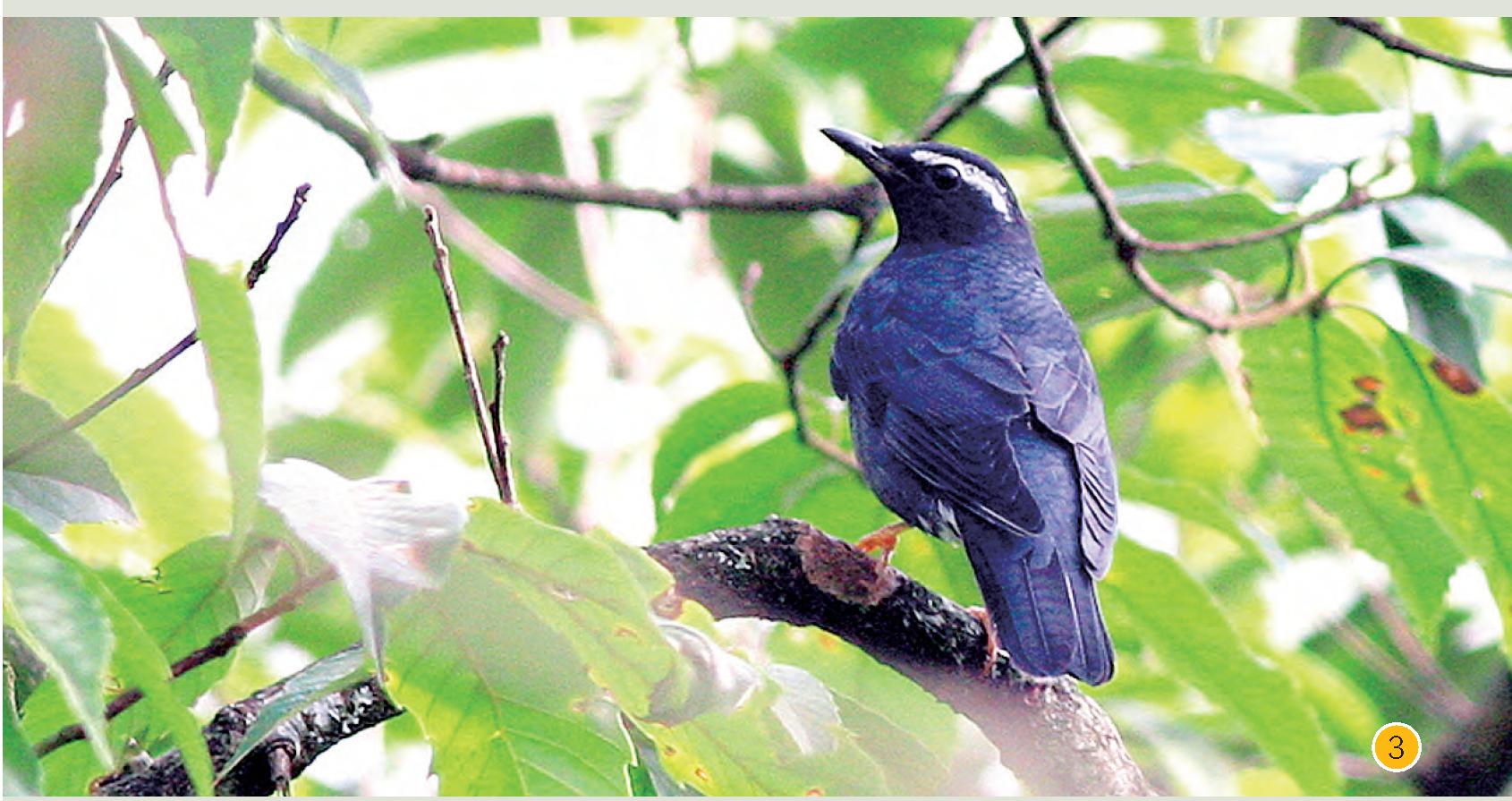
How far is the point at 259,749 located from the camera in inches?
Answer: 77.4

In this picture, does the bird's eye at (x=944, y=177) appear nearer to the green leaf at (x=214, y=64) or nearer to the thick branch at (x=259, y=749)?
the thick branch at (x=259, y=749)

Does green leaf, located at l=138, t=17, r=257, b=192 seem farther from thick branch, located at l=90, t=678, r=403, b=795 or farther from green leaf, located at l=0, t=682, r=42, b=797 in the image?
thick branch, located at l=90, t=678, r=403, b=795

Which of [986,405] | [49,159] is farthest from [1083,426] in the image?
[49,159]

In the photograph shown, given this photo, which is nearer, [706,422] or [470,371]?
[470,371]

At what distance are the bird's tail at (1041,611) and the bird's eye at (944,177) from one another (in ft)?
3.57

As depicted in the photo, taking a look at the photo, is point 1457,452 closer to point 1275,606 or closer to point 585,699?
point 1275,606

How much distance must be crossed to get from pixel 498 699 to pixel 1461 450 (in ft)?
6.62

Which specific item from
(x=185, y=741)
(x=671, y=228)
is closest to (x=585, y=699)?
(x=185, y=741)

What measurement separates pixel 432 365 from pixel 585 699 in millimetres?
3332

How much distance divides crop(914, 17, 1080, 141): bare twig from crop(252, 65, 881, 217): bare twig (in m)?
0.32

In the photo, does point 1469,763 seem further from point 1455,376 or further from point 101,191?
point 101,191

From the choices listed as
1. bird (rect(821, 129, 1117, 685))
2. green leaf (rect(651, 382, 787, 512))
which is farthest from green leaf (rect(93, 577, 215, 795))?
green leaf (rect(651, 382, 787, 512))

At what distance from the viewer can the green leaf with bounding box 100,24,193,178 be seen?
1648mm

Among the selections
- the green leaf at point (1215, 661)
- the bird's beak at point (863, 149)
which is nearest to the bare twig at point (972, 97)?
the bird's beak at point (863, 149)
